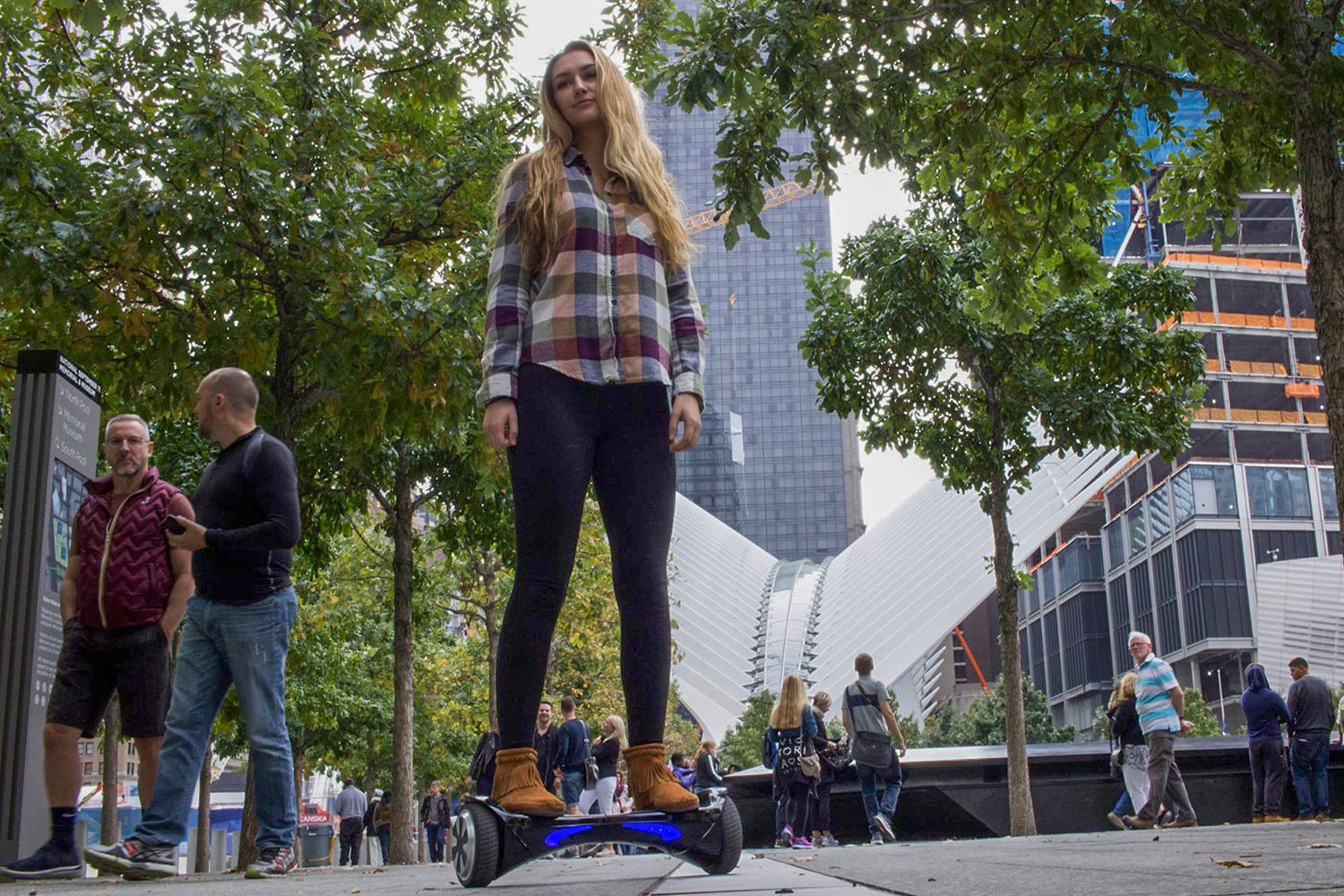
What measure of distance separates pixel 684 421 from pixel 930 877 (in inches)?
49.6

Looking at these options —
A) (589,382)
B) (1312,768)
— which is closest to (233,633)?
(589,382)

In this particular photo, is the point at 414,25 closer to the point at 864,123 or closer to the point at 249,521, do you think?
the point at 864,123

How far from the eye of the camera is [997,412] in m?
14.5

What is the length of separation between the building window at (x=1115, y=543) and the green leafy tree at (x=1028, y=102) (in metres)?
58.1

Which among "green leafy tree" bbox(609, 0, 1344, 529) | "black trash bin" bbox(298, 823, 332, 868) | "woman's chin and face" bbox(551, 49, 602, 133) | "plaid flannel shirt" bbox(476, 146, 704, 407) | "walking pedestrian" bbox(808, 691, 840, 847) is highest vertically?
"green leafy tree" bbox(609, 0, 1344, 529)

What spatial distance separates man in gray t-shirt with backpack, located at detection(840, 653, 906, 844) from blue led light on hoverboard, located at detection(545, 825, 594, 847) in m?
8.79

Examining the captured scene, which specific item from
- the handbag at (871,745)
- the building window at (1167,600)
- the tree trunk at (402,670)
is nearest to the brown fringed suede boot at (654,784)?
the handbag at (871,745)

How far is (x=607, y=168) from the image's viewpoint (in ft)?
11.5

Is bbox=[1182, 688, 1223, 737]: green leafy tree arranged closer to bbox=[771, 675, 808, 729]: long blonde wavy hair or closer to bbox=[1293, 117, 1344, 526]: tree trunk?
bbox=[771, 675, 808, 729]: long blonde wavy hair

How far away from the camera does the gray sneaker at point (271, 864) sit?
14.7ft

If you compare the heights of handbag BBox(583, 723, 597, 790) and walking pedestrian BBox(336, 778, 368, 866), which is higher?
handbag BBox(583, 723, 597, 790)

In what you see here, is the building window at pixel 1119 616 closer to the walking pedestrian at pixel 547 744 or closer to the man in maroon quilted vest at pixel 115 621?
the walking pedestrian at pixel 547 744

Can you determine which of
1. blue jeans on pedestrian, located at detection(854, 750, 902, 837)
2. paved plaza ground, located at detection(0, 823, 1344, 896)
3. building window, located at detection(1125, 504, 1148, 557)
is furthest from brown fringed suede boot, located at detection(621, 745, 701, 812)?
building window, located at detection(1125, 504, 1148, 557)

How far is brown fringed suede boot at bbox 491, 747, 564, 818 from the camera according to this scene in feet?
9.71
